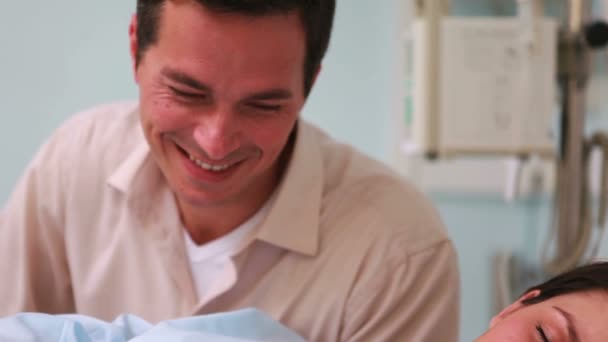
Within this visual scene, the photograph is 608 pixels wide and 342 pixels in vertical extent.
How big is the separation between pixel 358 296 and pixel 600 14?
4.94 feet

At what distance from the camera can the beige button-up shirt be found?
1210mm

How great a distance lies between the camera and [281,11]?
1073mm

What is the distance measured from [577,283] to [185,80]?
1.89 feet

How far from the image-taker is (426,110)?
1.89m

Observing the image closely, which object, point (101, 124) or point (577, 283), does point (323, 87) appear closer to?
point (101, 124)

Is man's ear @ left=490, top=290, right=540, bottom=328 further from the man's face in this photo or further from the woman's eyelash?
the man's face

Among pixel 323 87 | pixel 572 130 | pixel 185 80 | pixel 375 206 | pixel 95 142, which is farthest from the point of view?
pixel 323 87

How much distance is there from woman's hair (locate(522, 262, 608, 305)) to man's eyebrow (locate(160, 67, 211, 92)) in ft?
1.68

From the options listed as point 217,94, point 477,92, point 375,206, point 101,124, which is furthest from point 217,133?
point 477,92

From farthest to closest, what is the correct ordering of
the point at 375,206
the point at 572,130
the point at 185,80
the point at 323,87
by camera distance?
the point at 323,87 → the point at 572,130 → the point at 375,206 → the point at 185,80

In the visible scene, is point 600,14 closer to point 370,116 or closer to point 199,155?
point 370,116

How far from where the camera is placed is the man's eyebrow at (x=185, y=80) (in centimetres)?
106

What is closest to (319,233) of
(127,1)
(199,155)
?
(199,155)

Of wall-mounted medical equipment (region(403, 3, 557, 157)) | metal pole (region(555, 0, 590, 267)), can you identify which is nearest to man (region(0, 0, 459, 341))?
wall-mounted medical equipment (region(403, 3, 557, 157))
